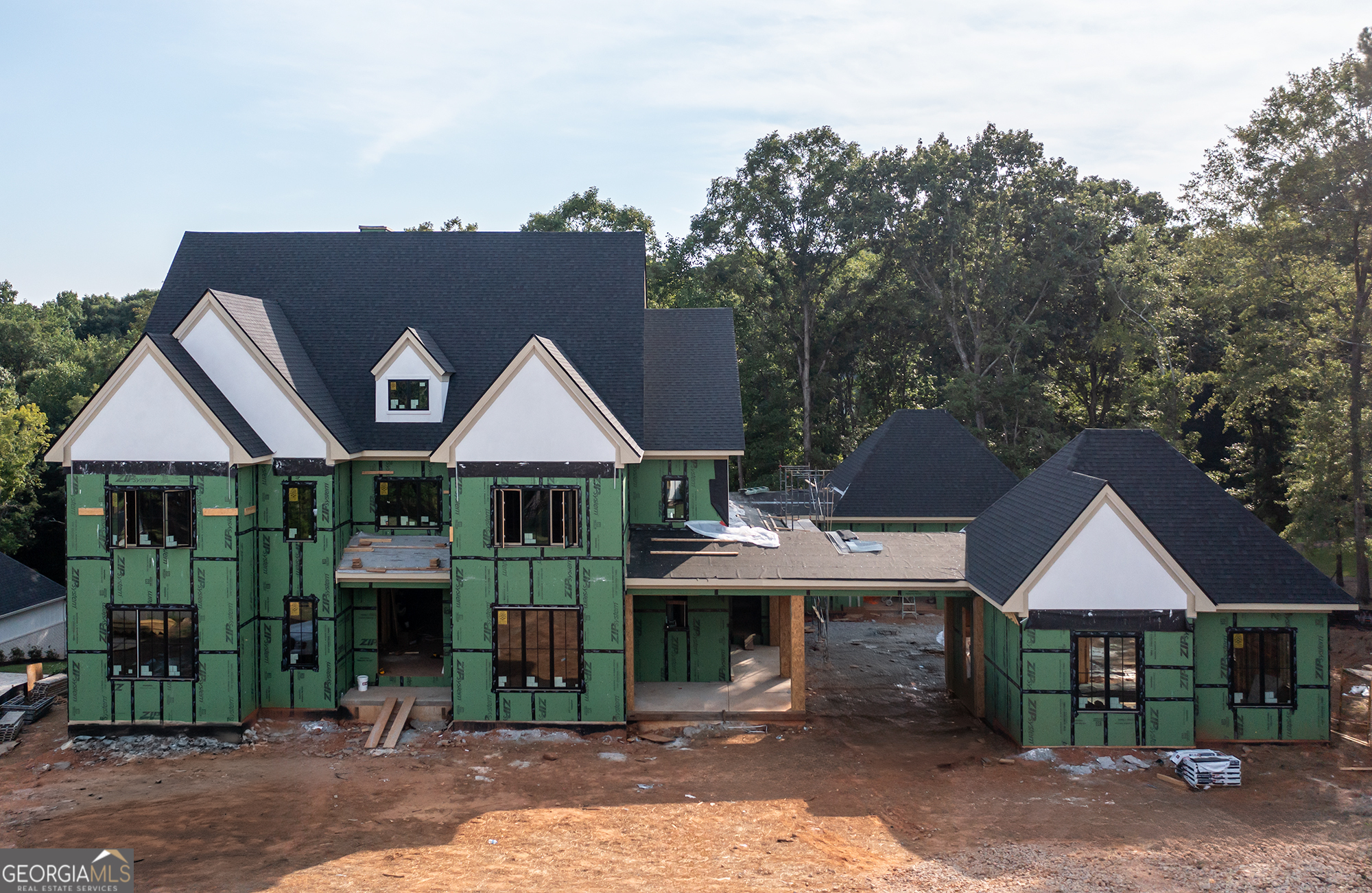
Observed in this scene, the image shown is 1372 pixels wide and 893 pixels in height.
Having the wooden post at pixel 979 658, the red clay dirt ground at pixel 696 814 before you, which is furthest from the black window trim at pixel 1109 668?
the wooden post at pixel 979 658

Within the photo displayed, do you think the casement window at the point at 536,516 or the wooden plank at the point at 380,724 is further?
the casement window at the point at 536,516

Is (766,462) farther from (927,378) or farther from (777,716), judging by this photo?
(777,716)

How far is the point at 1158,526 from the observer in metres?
19.4

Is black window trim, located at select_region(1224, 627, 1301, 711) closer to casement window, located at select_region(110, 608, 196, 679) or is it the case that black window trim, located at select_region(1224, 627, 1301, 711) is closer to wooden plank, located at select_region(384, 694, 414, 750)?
wooden plank, located at select_region(384, 694, 414, 750)

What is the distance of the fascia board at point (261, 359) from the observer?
20.6 m

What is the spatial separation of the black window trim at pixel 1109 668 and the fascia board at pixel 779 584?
262cm

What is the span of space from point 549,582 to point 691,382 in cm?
759

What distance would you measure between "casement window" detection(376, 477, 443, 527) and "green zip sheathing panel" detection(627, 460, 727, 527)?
16.5ft

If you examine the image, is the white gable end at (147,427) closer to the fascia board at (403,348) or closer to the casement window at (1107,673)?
the fascia board at (403,348)

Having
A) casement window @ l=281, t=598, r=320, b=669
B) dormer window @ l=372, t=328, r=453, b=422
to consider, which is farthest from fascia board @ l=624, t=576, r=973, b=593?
casement window @ l=281, t=598, r=320, b=669

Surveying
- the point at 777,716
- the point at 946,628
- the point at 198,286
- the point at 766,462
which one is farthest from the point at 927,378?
the point at 198,286

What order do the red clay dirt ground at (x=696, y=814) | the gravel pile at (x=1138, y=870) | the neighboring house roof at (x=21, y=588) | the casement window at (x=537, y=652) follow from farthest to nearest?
1. the neighboring house roof at (x=21, y=588)
2. the casement window at (x=537, y=652)
3. the red clay dirt ground at (x=696, y=814)
4. the gravel pile at (x=1138, y=870)

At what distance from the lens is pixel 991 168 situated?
43844 mm

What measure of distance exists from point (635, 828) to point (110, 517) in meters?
13.6
